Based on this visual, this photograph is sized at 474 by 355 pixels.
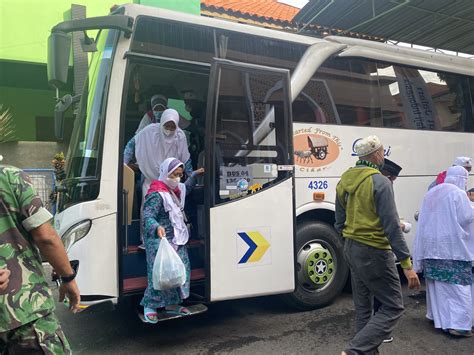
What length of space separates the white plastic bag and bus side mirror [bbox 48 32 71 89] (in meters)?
1.66

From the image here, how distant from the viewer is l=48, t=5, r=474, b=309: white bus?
3885 mm

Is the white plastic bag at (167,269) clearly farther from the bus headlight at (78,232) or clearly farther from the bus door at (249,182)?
the bus headlight at (78,232)

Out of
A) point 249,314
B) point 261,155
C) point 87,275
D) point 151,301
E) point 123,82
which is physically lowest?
point 249,314

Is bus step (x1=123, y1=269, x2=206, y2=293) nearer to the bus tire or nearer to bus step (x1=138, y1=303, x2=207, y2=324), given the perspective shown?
bus step (x1=138, y1=303, x2=207, y2=324)

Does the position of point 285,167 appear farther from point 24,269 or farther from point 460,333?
point 24,269

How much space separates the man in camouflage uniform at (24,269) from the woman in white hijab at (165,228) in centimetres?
180

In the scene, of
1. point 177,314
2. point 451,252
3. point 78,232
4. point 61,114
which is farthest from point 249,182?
point 61,114

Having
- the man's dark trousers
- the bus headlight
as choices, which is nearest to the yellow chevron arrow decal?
the man's dark trousers

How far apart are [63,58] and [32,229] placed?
6.24 feet

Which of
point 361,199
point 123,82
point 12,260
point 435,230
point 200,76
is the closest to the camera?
point 12,260

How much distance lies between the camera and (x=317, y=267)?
497cm

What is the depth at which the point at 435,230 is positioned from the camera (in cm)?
429

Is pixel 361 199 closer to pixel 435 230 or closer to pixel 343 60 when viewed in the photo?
pixel 435 230

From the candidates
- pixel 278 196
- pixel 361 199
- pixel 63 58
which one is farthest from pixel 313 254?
pixel 63 58
